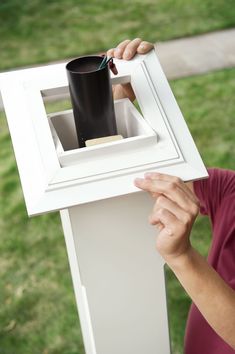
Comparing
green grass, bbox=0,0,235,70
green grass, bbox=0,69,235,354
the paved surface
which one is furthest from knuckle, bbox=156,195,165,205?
green grass, bbox=0,0,235,70

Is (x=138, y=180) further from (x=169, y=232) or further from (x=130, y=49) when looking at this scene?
(x=130, y=49)

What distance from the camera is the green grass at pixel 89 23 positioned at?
432 cm

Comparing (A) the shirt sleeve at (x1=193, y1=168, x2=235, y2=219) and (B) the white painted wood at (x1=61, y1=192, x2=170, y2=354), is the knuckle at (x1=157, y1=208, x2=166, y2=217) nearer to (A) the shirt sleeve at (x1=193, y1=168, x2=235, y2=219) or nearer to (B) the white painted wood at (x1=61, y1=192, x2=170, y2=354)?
(B) the white painted wood at (x1=61, y1=192, x2=170, y2=354)

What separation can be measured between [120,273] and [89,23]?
380cm

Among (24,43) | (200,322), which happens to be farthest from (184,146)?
(24,43)

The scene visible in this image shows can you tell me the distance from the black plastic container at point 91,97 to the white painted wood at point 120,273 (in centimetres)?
15

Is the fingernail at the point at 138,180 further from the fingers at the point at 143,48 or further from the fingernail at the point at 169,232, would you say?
the fingers at the point at 143,48

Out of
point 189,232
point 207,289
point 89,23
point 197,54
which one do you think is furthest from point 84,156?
point 89,23

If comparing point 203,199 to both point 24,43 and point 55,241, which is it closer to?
point 55,241

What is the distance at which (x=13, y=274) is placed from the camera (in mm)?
2537

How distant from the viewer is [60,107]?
3637mm

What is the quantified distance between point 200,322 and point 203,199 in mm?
329

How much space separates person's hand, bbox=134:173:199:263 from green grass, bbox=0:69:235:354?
126cm

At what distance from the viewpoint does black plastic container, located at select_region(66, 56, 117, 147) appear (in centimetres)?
105
